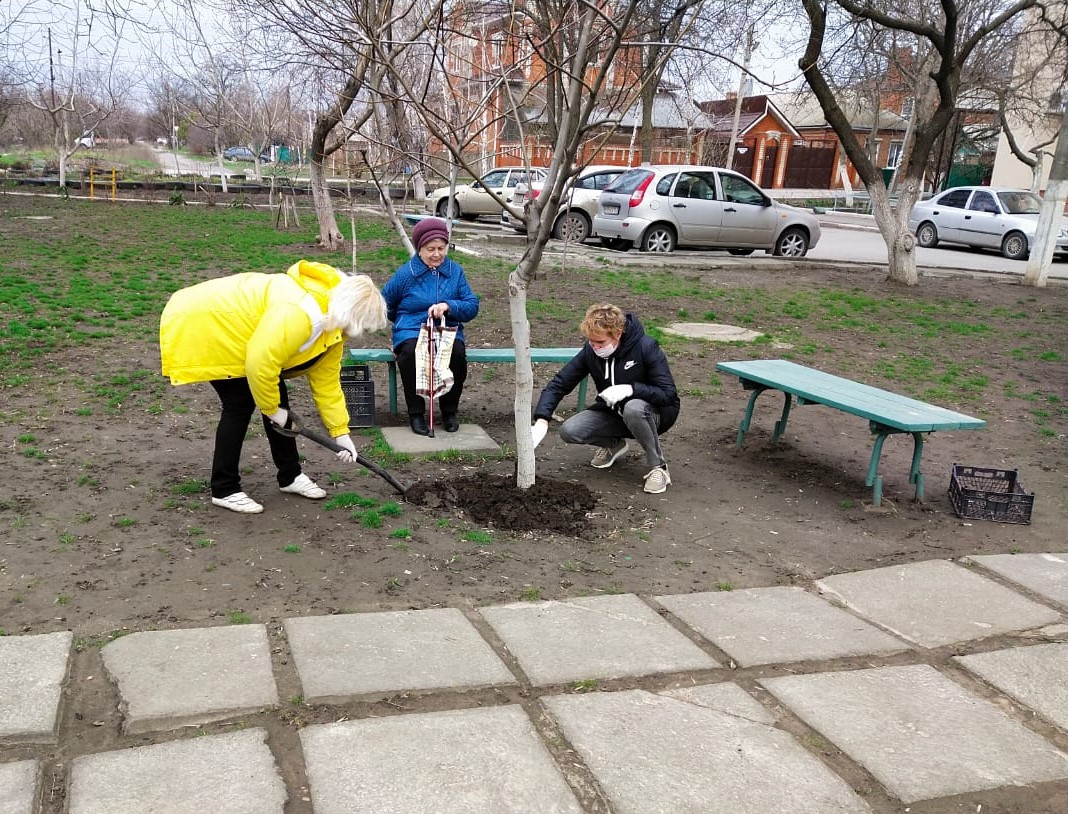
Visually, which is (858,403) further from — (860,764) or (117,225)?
(117,225)

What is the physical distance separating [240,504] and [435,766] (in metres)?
2.23

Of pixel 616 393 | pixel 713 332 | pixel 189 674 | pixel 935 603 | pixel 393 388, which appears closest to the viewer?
pixel 189 674

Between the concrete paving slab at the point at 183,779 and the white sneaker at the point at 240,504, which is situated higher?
the white sneaker at the point at 240,504

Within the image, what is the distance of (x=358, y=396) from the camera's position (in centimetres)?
605

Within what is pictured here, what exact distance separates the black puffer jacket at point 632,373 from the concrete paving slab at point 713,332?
3955 mm

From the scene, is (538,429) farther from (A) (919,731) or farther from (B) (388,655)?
(A) (919,731)

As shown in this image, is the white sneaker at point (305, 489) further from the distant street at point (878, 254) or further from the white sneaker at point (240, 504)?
the distant street at point (878, 254)

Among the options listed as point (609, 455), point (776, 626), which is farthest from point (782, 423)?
point (776, 626)

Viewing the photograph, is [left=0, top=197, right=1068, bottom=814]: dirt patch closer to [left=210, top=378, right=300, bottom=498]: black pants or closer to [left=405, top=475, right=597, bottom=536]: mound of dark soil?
[left=405, top=475, right=597, bottom=536]: mound of dark soil

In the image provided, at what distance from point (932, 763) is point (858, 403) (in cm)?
270

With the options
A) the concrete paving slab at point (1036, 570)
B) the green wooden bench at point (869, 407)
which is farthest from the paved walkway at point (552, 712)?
the green wooden bench at point (869, 407)

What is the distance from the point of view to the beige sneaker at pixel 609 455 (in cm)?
555

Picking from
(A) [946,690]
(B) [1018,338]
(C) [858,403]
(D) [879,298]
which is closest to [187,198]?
(D) [879,298]

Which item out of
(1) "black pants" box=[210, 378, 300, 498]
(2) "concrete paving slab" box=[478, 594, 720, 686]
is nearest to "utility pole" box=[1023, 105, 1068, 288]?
(2) "concrete paving slab" box=[478, 594, 720, 686]
